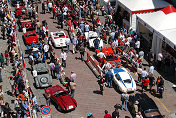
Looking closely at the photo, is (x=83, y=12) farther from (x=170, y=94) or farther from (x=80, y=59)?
(x=170, y=94)

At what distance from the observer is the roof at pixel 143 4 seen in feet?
109

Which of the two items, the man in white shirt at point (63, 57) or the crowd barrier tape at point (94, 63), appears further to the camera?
the man in white shirt at point (63, 57)

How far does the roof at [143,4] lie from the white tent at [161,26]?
2.45 metres

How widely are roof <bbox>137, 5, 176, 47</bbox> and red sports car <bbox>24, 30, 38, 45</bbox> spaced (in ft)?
35.4

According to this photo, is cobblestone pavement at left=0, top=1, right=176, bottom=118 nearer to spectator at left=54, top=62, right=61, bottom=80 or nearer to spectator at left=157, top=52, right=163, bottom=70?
spectator at left=54, top=62, right=61, bottom=80

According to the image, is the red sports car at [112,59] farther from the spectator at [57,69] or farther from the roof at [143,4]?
the roof at [143,4]

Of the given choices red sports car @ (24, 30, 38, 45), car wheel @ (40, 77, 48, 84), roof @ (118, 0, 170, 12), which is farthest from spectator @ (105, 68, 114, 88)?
roof @ (118, 0, 170, 12)

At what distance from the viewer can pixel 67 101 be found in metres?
21.6

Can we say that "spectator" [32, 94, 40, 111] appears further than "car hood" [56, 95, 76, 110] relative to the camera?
No

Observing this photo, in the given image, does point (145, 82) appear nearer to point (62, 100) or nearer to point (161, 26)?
point (62, 100)

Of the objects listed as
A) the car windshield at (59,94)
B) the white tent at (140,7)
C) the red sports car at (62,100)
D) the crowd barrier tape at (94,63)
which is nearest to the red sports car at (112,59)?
the crowd barrier tape at (94,63)

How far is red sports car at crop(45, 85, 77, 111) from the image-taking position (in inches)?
842

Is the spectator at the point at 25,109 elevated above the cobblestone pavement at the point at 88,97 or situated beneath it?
elevated above

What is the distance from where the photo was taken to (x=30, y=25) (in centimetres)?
3459
